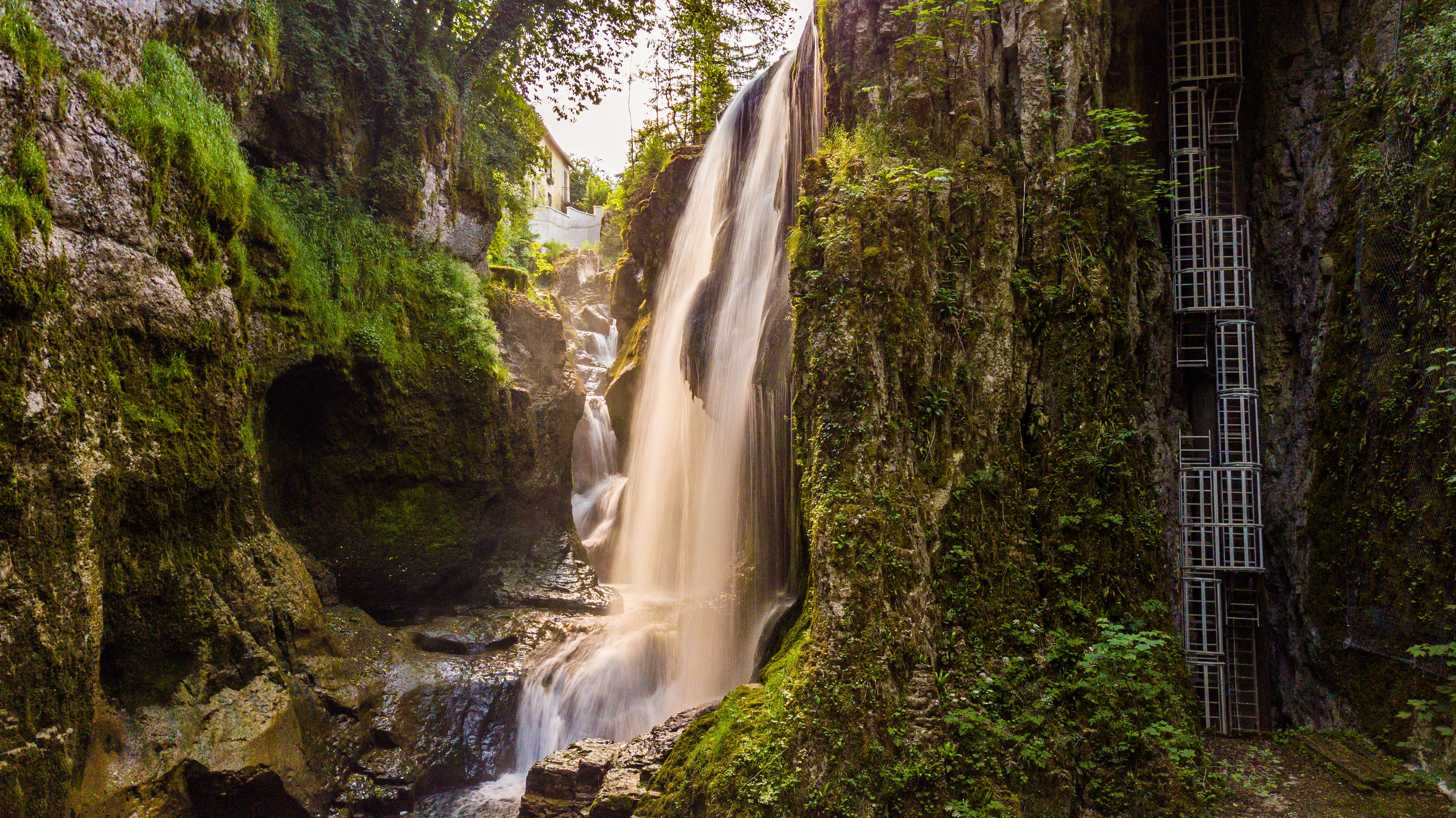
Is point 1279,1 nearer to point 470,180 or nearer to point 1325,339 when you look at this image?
point 1325,339

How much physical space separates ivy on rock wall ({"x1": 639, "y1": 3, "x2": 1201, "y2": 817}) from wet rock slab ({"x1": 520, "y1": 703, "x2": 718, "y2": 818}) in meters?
0.53

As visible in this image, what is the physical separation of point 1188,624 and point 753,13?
17.4 meters

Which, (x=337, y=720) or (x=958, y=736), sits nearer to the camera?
(x=958, y=736)

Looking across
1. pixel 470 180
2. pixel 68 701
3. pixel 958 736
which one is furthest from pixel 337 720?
pixel 470 180

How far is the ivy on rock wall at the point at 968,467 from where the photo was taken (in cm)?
652

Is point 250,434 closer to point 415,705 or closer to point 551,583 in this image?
point 415,705

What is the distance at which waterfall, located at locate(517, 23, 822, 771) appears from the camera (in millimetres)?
11000

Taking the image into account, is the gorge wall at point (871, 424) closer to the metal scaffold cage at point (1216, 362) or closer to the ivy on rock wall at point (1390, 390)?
the ivy on rock wall at point (1390, 390)

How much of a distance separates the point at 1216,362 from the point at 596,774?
9771 mm

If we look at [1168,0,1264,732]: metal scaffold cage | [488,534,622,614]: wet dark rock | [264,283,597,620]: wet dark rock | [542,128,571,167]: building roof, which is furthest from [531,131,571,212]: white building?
[1168,0,1264,732]: metal scaffold cage

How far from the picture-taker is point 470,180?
15141 millimetres

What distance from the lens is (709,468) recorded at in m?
13.1

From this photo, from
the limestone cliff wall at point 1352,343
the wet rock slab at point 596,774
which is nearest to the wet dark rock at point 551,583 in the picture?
the wet rock slab at point 596,774

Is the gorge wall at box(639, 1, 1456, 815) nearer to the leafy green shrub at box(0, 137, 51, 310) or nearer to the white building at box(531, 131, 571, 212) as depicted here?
the leafy green shrub at box(0, 137, 51, 310)
